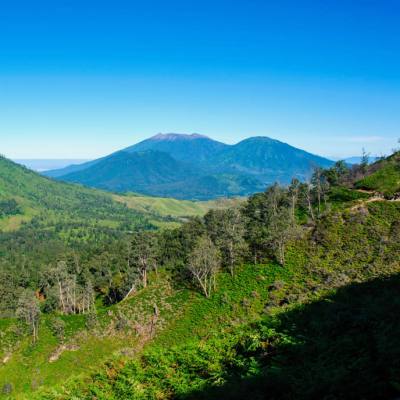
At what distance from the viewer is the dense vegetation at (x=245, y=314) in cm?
1695

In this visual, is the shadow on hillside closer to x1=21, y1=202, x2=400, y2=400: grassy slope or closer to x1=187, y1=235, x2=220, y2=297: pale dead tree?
x1=21, y1=202, x2=400, y2=400: grassy slope

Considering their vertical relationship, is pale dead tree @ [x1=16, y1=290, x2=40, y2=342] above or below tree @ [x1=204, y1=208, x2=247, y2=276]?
below

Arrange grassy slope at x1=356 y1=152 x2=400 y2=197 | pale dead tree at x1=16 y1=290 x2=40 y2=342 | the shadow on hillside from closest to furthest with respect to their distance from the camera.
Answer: the shadow on hillside, pale dead tree at x1=16 y1=290 x2=40 y2=342, grassy slope at x1=356 y1=152 x2=400 y2=197

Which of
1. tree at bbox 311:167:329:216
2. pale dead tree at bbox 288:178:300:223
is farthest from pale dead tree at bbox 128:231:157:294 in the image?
tree at bbox 311:167:329:216

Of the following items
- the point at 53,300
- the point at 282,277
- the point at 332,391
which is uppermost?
the point at 332,391

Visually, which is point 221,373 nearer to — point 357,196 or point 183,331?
point 183,331

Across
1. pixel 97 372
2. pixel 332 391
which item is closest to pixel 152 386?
pixel 97 372

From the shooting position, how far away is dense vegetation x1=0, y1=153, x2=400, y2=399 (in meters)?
17.0

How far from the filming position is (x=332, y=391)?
39.3 ft

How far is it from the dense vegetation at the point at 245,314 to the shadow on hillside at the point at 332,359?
0.07 meters

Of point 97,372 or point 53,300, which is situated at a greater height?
point 97,372

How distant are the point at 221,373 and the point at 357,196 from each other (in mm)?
80960

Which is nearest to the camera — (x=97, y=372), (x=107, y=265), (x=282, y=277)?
(x=97, y=372)

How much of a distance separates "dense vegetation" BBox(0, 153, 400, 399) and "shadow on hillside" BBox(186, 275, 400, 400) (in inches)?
2.9
